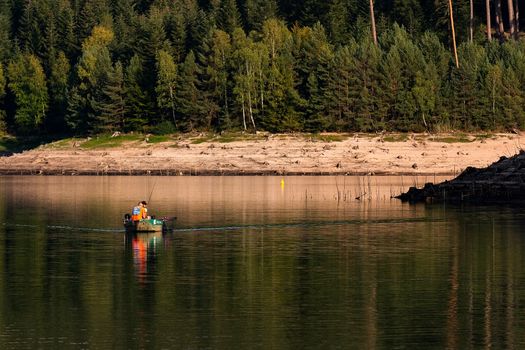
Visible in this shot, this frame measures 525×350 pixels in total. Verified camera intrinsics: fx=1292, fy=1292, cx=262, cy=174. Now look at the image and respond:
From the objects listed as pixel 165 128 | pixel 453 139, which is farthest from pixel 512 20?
pixel 165 128

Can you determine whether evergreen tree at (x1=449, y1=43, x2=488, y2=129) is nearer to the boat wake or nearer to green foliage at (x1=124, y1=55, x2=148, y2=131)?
green foliage at (x1=124, y1=55, x2=148, y2=131)

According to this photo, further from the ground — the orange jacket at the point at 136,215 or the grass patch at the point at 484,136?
the grass patch at the point at 484,136

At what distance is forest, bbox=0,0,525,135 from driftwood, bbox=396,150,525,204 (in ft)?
151

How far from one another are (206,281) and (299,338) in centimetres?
1030

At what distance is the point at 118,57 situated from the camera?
154250 millimetres

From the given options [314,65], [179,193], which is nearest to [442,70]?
[314,65]

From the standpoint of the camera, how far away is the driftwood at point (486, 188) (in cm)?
8000

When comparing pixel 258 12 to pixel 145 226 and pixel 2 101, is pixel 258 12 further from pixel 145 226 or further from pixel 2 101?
pixel 145 226

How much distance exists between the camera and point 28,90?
548ft

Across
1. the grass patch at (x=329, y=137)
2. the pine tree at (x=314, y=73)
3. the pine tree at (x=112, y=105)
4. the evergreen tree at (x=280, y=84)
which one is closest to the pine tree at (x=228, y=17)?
the evergreen tree at (x=280, y=84)

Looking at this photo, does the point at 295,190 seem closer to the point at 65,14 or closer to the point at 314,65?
the point at 314,65

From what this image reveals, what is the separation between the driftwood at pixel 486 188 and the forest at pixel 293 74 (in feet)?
151

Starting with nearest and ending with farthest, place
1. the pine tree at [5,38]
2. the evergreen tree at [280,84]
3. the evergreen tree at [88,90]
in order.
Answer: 1. the evergreen tree at [280,84]
2. the evergreen tree at [88,90]
3. the pine tree at [5,38]

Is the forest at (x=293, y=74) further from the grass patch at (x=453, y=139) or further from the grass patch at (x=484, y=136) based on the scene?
the grass patch at (x=453, y=139)
